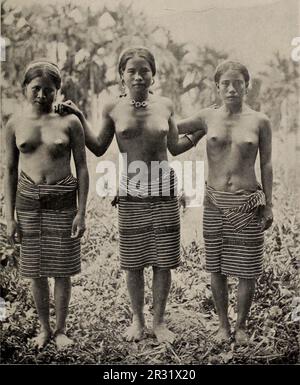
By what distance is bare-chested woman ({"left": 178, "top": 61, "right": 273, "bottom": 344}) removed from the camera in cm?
325

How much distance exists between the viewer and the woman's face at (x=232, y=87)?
10.7 feet

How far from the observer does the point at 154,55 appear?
3301 mm

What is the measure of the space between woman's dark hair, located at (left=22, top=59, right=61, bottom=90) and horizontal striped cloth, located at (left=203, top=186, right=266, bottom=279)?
2.76 ft

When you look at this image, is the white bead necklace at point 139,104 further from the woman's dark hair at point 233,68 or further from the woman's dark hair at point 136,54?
→ the woman's dark hair at point 233,68

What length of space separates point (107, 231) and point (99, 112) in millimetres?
538

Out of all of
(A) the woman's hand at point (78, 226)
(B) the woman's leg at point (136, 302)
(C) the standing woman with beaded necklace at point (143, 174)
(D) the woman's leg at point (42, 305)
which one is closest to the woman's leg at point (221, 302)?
(C) the standing woman with beaded necklace at point (143, 174)

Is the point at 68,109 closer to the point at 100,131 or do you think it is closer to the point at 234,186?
the point at 100,131

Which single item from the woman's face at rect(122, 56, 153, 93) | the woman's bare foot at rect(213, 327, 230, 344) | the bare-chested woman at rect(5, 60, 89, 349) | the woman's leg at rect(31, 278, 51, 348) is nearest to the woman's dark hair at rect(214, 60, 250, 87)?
the woman's face at rect(122, 56, 153, 93)

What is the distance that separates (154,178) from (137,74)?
0.47 m

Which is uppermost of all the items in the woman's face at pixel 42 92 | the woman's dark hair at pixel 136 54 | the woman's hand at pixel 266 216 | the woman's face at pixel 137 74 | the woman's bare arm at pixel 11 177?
the woman's dark hair at pixel 136 54

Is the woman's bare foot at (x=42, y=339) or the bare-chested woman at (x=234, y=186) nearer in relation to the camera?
the bare-chested woman at (x=234, y=186)

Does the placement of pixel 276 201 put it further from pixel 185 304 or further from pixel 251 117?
pixel 185 304

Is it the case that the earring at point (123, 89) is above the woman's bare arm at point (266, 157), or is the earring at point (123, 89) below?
above
